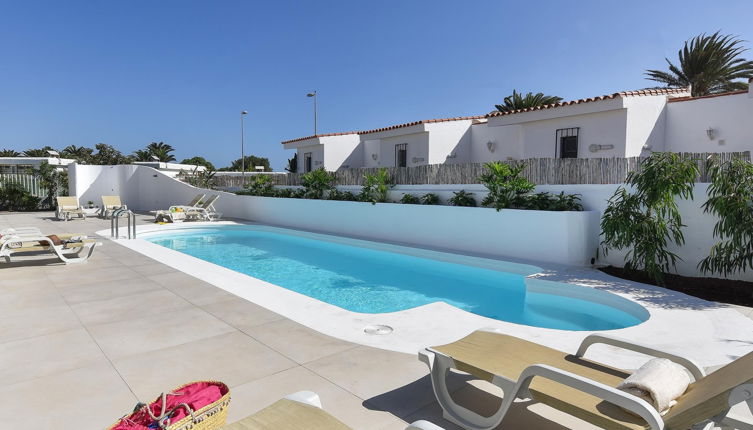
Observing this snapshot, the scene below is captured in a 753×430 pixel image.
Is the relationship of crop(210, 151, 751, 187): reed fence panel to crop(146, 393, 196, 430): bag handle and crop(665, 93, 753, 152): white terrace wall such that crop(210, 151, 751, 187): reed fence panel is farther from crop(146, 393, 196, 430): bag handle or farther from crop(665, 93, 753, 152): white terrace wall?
crop(146, 393, 196, 430): bag handle

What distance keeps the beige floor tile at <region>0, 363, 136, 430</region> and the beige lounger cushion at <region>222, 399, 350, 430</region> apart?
4.60 feet

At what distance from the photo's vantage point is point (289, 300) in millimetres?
5941

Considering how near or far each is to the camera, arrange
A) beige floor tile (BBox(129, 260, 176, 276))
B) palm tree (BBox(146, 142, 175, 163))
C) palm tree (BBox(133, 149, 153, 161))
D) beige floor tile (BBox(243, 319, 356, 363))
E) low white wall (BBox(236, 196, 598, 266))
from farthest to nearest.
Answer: palm tree (BBox(133, 149, 153, 161))
palm tree (BBox(146, 142, 175, 163))
low white wall (BBox(236, 196, 598, 266))
beige floor tile (BBox(129, 260, 176, 276))
beige floor tile (BBox(243, 319, 356, 363))

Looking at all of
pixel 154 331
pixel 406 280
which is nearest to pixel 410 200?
pixel 406 280

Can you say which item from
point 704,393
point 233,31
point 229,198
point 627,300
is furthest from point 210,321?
point 233,31

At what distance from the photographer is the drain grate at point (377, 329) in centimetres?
462

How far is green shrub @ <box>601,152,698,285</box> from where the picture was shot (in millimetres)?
7375

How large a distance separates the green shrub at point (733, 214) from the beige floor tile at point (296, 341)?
20.8 ft

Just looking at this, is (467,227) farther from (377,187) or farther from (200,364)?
(200,364)

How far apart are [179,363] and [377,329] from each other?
6.69ft

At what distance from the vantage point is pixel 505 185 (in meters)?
10.5

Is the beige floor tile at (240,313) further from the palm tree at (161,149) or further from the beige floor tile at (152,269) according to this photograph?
the palm tree at (161,149)

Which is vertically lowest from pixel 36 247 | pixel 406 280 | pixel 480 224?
pixel 406 280

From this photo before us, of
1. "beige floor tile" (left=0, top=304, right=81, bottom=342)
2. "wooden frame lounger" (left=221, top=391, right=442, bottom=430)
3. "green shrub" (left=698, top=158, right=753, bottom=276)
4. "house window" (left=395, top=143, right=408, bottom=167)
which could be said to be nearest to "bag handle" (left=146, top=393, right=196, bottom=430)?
"wooden frame lounger" (left=221, top=391, right=442, bottom=430)
